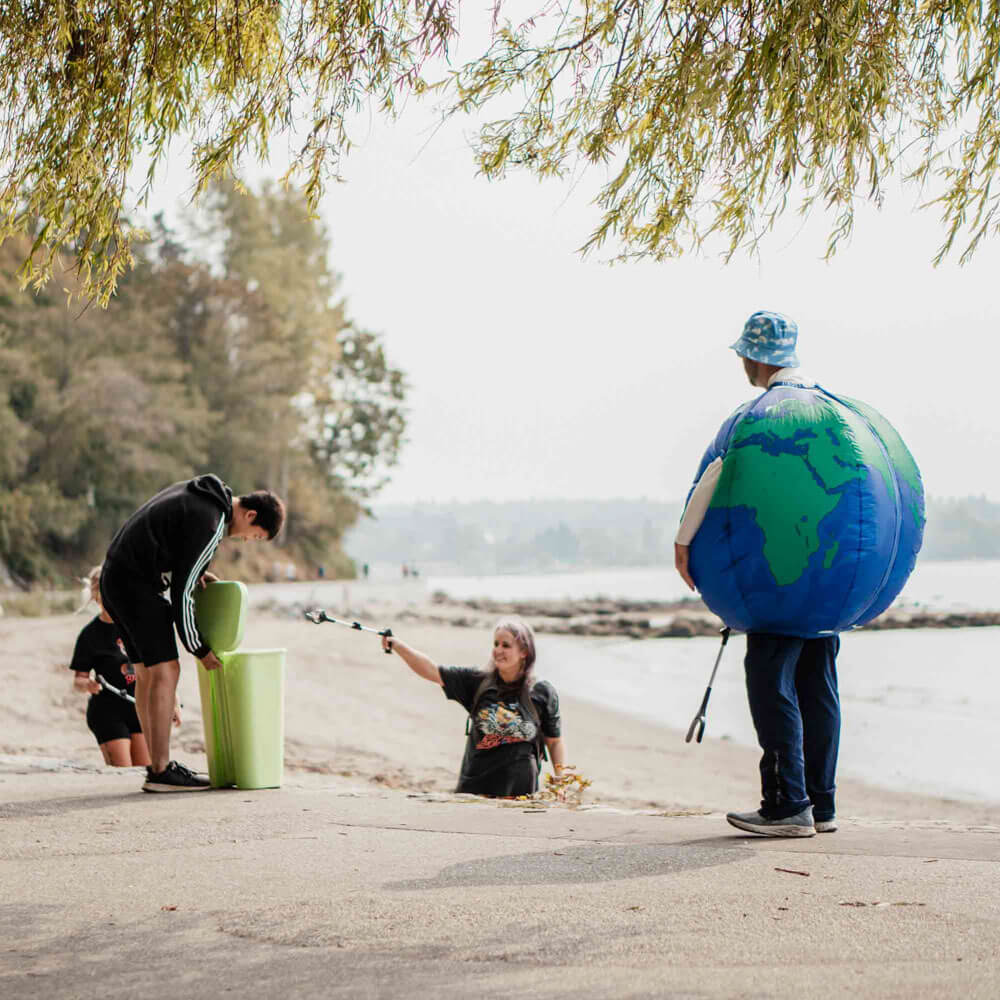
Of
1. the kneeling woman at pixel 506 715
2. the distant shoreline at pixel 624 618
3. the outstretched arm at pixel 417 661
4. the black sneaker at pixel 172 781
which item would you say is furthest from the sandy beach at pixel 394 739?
the distant shoreline at pixel 624 618

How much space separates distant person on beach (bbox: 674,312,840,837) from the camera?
5.73 meters

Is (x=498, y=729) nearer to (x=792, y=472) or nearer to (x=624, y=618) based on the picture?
(x=792, y=472)

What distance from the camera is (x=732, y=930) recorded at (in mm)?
4230

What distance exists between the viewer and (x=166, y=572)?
7387 mm

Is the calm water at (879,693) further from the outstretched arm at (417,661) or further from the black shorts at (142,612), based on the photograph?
the black shorts at (142,612)

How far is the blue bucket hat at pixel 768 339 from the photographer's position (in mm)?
5969

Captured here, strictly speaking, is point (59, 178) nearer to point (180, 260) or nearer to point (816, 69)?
point (816, 69)

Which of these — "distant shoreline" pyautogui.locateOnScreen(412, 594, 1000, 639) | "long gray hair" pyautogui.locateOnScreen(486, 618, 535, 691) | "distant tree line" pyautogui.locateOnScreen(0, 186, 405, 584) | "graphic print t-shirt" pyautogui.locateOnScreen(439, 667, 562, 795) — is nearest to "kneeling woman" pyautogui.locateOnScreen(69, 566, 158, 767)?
"graphic print t-shirt" pyautogui.locateOnScreen(439, 667, 562, 795)

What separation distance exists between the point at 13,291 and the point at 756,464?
127 ft

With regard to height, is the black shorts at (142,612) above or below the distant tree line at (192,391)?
below

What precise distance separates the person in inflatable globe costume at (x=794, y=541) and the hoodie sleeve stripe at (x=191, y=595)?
2.69 m

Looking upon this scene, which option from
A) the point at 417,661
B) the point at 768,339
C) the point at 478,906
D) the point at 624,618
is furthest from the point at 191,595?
the point at 624,618

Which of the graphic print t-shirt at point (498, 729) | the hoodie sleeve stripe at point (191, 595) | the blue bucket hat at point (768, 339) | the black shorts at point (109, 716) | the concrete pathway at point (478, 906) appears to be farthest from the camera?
the black shorts at point (109, 716)

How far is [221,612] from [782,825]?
342 centimetres
